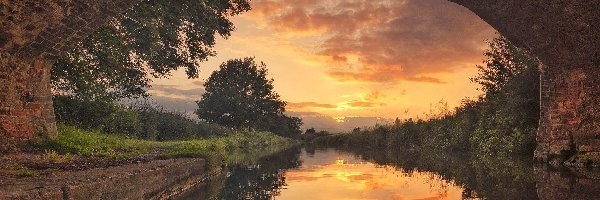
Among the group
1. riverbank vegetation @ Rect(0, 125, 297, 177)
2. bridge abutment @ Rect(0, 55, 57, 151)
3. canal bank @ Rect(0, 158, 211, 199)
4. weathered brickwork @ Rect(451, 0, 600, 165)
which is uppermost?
weathered brickwork @ Rect(451, 0, 600, 165)

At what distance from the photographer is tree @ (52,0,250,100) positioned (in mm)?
13898

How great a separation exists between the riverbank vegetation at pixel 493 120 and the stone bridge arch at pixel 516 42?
1.90 m

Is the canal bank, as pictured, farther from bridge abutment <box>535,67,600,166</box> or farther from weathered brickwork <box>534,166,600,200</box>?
bridge abutment <box>535,67,600,166</box>

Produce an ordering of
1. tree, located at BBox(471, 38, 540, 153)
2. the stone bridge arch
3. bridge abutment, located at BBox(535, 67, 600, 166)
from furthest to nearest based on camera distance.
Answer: tree, located at BBox(471, 38, 540, 153) < bridge abutment, located at BBox(535, 67, 600, 166) < the stone bridge arch

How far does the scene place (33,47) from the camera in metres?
9.18

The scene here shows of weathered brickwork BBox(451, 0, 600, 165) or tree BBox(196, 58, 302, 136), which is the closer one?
weathered brickwork BBox(451, 0, 600, 165)

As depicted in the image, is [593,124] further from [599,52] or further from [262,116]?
[262,116]

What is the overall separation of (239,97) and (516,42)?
128ft

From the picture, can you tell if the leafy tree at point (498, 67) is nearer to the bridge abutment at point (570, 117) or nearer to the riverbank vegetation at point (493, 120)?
the riverbank vegetation at point (493, 120)

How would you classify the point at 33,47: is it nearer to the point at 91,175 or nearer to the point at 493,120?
the point at 91,175

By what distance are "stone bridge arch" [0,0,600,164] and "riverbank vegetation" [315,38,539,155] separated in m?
1.90

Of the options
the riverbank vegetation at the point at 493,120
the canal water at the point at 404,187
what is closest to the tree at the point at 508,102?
the riverbank vegetation at the point at 493,120

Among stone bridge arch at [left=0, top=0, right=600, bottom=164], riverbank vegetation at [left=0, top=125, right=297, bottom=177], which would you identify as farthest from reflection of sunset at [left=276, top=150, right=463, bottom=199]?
stone bridge arch at [left=0, top=0, right=600, bottom=164]

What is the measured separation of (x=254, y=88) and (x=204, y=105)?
5891 millimetres
